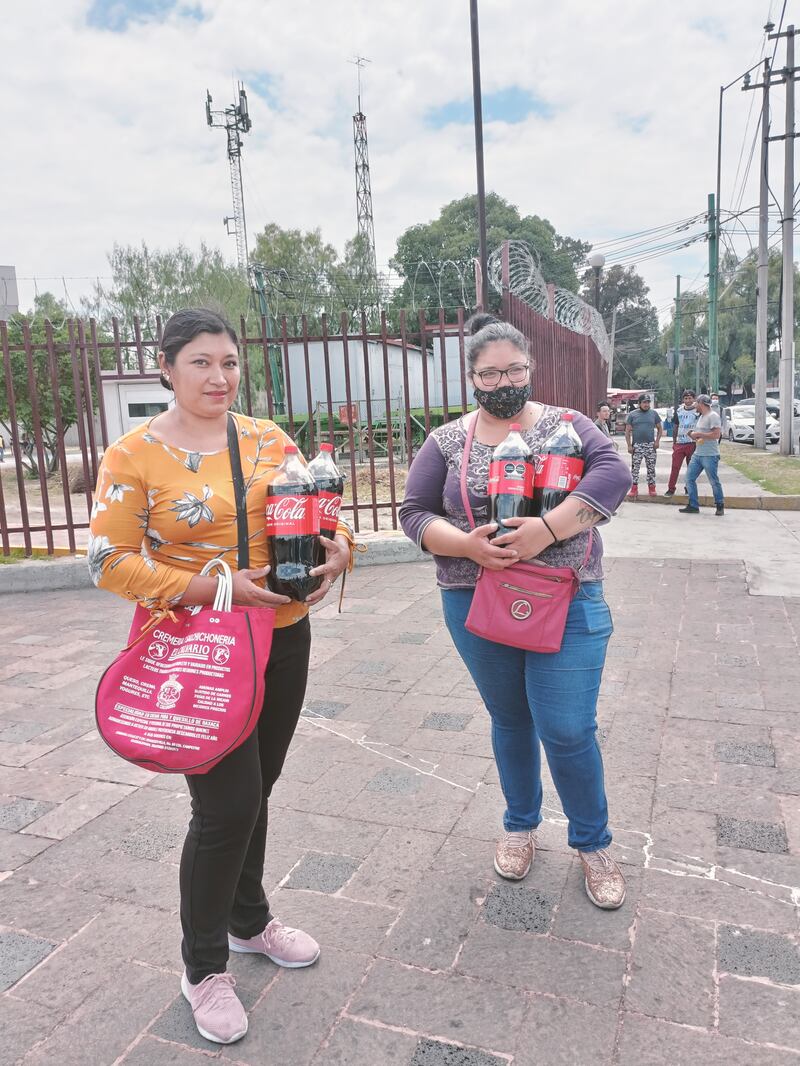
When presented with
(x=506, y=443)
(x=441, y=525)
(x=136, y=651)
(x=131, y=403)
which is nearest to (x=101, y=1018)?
(x=136, y=651)

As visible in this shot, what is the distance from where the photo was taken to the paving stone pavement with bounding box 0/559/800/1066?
1.98 m

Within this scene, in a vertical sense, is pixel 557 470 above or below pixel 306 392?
below

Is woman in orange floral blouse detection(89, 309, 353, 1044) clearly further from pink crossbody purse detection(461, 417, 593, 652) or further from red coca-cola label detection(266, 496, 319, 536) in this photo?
pink crossbody purse detection(461, 417, 593, 652)

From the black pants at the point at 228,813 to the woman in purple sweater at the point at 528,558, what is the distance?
1.80ft

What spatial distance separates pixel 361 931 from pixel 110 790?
1.46 m

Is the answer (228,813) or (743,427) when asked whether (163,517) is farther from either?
(743,427)

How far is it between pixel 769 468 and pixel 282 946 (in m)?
15.7

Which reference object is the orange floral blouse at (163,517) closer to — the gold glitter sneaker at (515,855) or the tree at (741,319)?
the gold glitter sneaker at (515,855)

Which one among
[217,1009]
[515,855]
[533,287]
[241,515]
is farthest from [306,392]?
[217,1009]

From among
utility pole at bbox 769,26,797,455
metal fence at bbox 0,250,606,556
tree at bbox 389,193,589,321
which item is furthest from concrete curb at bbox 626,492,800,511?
tree at bbox 389,193,589,321

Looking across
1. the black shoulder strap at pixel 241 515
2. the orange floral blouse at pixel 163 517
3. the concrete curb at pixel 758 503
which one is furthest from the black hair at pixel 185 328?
the concrete curb at pixel 758 503

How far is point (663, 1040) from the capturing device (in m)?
1.93

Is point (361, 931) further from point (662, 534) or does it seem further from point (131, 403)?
point (131, 403)

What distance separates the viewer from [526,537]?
2.18m
